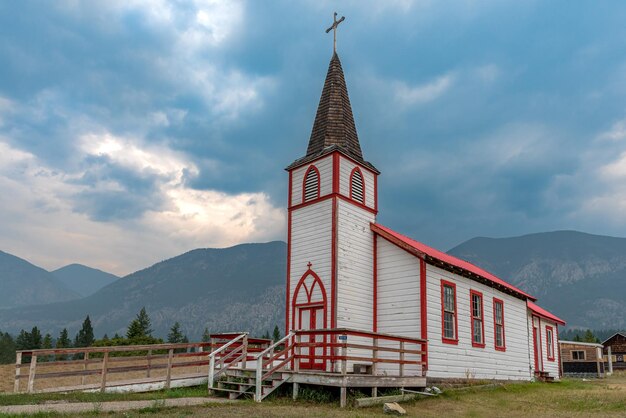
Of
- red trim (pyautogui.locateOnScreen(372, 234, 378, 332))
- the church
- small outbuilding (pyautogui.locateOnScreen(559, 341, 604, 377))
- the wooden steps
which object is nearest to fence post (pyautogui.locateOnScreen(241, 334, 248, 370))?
the wooden steps

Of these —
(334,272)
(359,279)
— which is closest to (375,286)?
(359,279)

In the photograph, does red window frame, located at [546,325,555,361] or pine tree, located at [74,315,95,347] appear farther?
pine tree, located at [74,315,95,347]

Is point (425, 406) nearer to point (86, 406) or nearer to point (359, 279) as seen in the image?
point (359, 279)

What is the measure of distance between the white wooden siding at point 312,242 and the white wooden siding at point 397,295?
2.49m

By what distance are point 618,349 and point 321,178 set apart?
5480 cm

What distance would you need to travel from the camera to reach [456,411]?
1669 centimetres

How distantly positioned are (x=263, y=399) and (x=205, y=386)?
4397mm

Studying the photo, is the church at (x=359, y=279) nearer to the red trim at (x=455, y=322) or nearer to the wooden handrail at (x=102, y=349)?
the red trim at (x=455, y=322)

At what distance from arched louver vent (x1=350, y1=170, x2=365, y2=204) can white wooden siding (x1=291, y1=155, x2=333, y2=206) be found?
1.14 metres

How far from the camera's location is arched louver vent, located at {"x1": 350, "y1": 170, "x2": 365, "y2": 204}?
78.3 feet

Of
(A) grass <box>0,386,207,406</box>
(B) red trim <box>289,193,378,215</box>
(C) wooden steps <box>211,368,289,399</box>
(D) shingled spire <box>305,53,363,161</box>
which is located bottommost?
(A) grass <box>0,386,207,406</box>

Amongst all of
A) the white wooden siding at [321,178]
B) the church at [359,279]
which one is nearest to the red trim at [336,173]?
the church at [359,279]

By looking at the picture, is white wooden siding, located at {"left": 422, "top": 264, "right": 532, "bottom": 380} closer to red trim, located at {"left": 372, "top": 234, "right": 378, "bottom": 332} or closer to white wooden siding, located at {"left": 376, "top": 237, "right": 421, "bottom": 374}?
white wooden siding, located at {"left": 376, "top": 237, "right": 421, "bottom": 374}

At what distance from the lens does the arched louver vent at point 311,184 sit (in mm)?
23797
